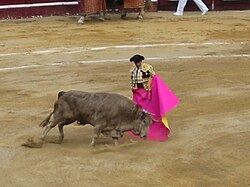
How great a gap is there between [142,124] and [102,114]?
16.0 inches

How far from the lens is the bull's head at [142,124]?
6312mm

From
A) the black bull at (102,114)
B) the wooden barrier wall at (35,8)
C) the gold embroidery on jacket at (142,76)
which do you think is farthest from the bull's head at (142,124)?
the wooden barrier wall at (35,8)

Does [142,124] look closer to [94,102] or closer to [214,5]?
[94,102]

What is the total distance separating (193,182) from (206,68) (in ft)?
16.4

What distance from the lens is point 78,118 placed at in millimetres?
6234

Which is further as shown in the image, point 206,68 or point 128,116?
point 206,68

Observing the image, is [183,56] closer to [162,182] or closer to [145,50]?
[145,50]

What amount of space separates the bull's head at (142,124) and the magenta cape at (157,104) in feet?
0.63

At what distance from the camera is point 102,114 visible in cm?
616

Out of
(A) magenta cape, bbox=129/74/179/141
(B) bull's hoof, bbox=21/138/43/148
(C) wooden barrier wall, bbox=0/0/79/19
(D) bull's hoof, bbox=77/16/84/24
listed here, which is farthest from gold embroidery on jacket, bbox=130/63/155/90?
(C) wooden barrier wall, bbox=0/0/79/19

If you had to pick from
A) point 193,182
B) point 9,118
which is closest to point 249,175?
point 193,182

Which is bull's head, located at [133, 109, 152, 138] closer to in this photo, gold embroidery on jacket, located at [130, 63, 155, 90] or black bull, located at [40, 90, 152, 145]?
black bull, located at [40, 90, 152, 145]

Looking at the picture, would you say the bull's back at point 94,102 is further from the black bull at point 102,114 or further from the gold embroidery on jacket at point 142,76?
the gold embroidery on jacket at point 142,76

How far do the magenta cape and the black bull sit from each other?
0.75ft
